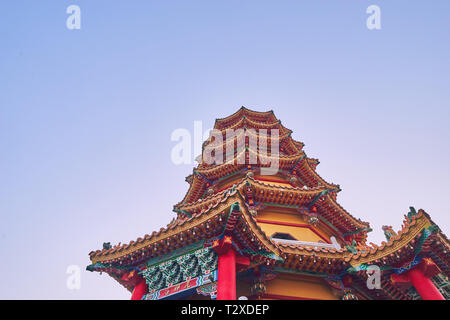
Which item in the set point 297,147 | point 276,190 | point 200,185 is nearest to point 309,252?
point 276,190

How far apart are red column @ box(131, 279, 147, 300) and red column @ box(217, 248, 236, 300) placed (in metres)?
2.67

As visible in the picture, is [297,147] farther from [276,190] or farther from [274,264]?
[274,264]

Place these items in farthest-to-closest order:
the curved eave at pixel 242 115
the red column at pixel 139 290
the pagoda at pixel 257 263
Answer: the curved eave at pixel 242 115 < the red column at pixel 139 290 < the pagoda at pixel 257 263

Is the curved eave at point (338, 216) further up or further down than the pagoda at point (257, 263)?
further up

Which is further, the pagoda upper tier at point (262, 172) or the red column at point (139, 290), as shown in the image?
the pagoda upper tier at point (262, 172)

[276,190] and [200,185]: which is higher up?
[200,185]

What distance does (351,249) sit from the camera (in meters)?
8.97

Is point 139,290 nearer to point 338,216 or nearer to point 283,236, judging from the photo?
point 283,236

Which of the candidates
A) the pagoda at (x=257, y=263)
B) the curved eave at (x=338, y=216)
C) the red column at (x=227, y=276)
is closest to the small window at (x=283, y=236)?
the pagoda at (x=257, y=263)

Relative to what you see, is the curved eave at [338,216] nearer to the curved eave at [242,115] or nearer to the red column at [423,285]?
the red column at [423,285]

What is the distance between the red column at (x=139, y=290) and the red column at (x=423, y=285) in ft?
24.5

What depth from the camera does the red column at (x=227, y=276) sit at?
7.13m

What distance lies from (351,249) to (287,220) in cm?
361
